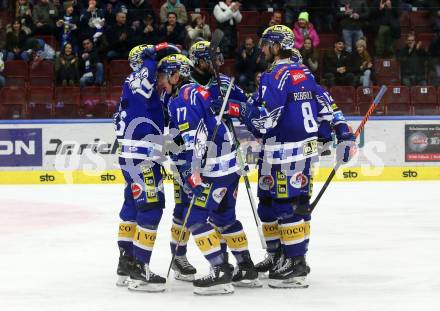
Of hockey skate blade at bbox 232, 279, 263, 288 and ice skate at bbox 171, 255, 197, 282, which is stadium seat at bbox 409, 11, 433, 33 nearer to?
ice skate at bbox 171, 255, 197, 282

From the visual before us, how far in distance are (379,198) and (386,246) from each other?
131 inches

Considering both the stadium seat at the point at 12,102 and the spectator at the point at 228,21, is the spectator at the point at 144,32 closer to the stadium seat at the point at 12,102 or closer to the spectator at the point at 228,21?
the spectator at the point at 228,21

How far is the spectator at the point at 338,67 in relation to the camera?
14625 millimetres

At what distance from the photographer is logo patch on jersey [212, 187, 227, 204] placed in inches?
254

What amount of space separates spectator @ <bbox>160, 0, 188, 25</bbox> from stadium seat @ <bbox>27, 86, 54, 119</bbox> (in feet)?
7.23

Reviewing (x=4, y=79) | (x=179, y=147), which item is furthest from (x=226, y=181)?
(x=4, y=79)

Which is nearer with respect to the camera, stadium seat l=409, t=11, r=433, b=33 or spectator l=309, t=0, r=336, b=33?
spectator l=309, t=0, r=336, b=33

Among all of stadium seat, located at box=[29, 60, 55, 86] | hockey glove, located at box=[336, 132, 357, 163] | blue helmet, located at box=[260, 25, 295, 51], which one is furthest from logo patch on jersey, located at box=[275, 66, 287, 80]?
stadium seat, located at box=[29, 60, 55, 86]

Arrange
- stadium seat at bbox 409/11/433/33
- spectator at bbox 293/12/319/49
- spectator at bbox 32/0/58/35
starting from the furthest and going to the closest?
stadium seat at bbox 409/11/433/33, spectator at bbox 32/0/58/35, spectator at bbox 293/12/319/49

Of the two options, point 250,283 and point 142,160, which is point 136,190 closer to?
point 142,160

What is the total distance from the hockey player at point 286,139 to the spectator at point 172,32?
809 cm

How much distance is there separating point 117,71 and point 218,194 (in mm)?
8816

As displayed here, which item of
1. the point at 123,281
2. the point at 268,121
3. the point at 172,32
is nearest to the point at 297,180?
the point at 268,121

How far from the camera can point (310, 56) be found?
14672 millimetres
